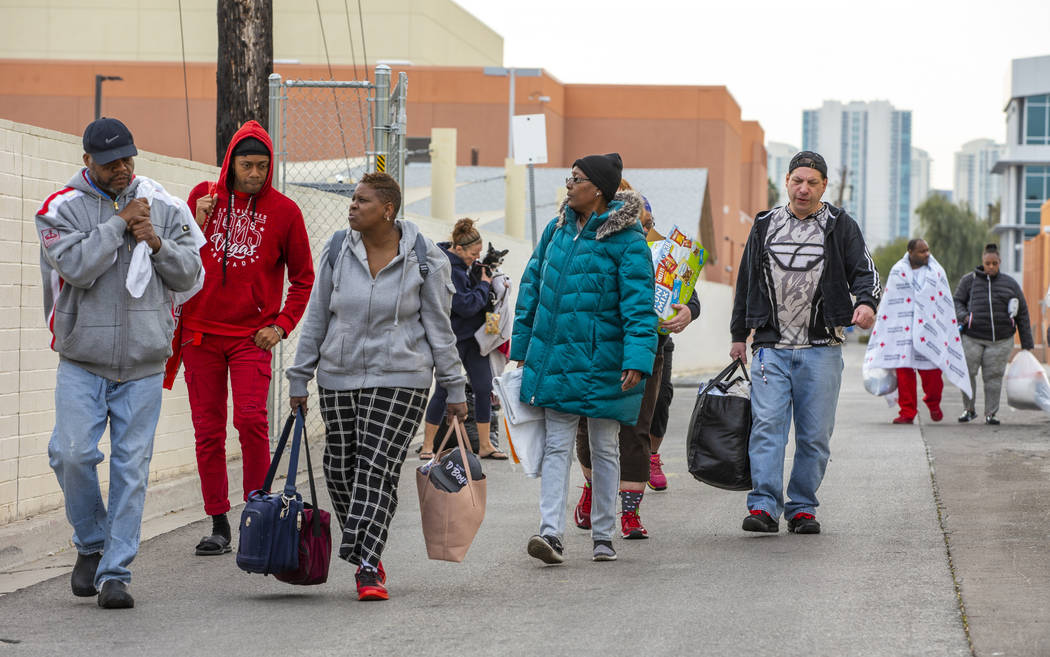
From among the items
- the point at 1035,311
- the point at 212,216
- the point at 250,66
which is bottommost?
the point at 1035,311

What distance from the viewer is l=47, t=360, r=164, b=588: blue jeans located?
5.96 metres

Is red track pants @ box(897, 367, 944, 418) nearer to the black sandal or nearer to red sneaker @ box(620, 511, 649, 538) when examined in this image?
red sneaker @ box(620, 511, 649, 538)

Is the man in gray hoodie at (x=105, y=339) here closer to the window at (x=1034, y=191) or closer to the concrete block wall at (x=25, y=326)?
the concrete block wall at (x=25, y=326)

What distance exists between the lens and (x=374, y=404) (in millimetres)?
6172

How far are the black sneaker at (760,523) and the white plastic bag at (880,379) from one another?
7929 millimetres

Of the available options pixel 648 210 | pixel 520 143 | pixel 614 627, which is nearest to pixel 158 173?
pixel 648 210

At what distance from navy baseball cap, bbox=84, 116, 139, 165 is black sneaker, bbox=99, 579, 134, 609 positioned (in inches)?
67.2

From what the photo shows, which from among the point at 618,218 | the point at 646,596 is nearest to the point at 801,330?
the point at 618,218

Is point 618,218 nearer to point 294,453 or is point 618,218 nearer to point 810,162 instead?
point 810,162

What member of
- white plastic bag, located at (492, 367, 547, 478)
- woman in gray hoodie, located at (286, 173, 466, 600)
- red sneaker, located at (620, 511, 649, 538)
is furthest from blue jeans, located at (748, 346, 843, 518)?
woman in gray hoodie, located at (286, 173, 466, 600)

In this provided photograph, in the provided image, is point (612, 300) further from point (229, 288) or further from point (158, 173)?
point (158, 173)

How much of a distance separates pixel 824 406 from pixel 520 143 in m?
8.01

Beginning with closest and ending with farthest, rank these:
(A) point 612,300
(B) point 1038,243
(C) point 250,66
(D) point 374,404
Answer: (D) point 374,404 < (A) point 612,300 < (C) point 250,66 < (B) point 1038,243

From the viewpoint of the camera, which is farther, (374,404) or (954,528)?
(954,528)
